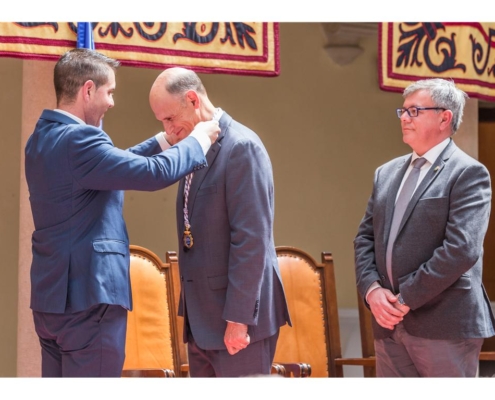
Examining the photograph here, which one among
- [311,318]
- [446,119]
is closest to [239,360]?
[446,119]

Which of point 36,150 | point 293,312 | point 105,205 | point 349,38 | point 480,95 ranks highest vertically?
point 349,38

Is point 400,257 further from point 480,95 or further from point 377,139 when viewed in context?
point 377,139

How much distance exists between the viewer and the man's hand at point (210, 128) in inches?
108

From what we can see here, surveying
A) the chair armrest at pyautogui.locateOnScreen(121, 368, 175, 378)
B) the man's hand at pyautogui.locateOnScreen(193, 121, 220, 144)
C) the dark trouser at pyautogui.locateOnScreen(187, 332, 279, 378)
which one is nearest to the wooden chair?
the chair armrest at pyautogui.locateOnScreen(121, 368, 175, 378)

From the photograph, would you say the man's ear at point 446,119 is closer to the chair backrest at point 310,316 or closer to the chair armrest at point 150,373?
the chair backrest at point 310,316

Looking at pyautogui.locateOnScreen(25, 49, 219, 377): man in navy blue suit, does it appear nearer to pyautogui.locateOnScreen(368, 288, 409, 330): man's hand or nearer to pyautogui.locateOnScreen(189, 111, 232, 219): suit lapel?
pyautogui.locateOnScreen(189, 111, 232, 219): suit lapel

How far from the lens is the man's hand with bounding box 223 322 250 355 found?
2.69 meters

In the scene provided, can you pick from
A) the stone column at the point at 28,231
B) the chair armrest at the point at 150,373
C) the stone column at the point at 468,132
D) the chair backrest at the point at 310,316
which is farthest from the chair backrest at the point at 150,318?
the stone column at the point at 468,132

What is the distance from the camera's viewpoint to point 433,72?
4.38 meters

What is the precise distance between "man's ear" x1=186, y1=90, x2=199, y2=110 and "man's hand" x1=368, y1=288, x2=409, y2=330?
38.6 inches

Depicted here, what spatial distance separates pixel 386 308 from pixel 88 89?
4.35 feet

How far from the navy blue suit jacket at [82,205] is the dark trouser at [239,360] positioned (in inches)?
14.7

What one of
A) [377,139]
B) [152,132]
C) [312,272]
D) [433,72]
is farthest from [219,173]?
[377,139]
